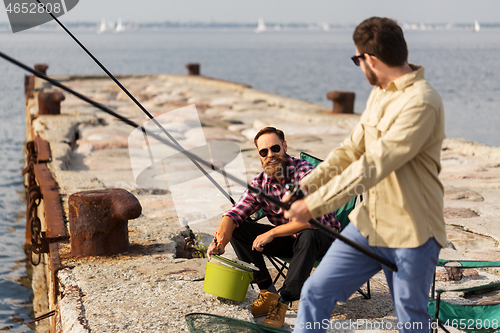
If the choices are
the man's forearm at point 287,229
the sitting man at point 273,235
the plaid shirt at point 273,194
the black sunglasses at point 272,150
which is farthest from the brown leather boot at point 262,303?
the black sunglasses at point 272,150

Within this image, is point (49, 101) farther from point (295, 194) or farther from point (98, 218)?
point (295, 194)

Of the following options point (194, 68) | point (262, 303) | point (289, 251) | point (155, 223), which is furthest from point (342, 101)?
point (194, 68)

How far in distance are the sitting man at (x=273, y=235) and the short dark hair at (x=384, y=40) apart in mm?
1383

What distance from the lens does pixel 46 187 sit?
19.2ft

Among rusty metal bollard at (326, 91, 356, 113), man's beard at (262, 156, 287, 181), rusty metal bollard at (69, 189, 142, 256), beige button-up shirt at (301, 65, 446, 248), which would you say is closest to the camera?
beige button-up shirt at (301, 65, 446, 248)

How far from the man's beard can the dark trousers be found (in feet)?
1.16

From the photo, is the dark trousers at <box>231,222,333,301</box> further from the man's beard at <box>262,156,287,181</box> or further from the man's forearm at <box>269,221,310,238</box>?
Answer: the man's beard at <box>262,156,287,181</box>

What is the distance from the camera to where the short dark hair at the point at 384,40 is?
7.47 ft

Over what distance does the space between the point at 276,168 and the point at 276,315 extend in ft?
3.04

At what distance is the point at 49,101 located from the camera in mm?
11227

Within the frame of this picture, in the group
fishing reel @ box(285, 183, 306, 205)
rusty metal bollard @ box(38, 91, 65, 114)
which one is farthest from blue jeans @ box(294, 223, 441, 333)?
rusty metal bollard @ box(38, 91, 65, 114)

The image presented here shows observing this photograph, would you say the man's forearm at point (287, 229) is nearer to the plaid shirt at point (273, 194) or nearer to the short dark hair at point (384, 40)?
the plaid shirt at point (273, 194)

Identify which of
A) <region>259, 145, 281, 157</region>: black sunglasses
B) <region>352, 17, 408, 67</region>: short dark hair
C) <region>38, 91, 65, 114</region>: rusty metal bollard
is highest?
<region>352, 17, 408, 67</region>: short dark hair

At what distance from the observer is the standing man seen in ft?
7.27
